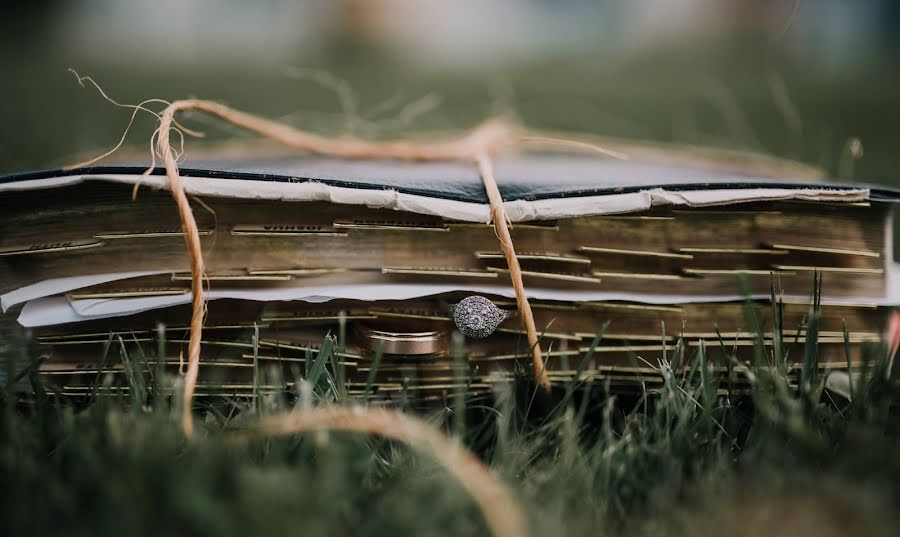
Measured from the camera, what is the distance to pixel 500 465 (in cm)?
59

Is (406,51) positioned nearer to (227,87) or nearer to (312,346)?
(227,87)

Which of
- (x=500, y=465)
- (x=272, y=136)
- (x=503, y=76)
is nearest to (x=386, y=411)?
(x=500, y=465)

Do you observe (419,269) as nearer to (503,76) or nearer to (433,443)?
(433,443)

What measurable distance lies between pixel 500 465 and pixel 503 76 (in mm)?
3527

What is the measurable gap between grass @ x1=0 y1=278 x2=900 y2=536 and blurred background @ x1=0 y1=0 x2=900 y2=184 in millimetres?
432

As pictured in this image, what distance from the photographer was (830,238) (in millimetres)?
734

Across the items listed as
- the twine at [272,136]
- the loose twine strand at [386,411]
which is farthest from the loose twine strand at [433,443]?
the twine at [272,136]

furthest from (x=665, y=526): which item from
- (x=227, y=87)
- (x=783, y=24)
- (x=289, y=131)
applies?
(x=227, y=87)

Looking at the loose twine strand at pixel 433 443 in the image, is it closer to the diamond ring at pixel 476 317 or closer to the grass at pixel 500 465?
the grass at pixel 500 465

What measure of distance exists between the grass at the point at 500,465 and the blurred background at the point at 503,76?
43 cm

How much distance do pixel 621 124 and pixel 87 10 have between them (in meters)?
6.31

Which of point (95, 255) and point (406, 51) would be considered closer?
point (95, 255)

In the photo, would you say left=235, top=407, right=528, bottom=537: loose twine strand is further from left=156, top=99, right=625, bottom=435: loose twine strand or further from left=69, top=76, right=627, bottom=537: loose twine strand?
left=156, top=99, right=625, bottom=435: loose twine strand

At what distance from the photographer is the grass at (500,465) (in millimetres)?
443
